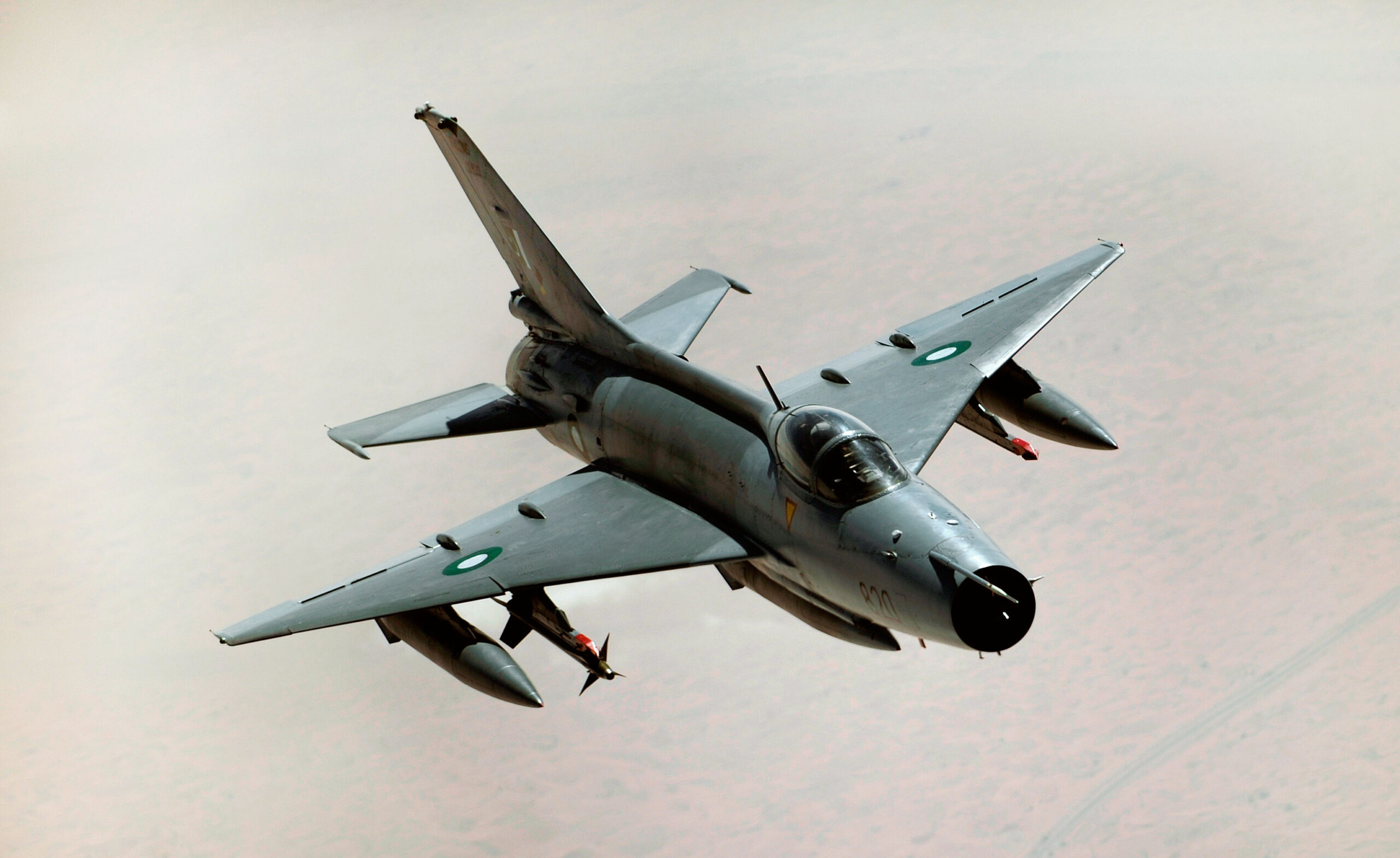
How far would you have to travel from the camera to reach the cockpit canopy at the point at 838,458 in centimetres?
1538

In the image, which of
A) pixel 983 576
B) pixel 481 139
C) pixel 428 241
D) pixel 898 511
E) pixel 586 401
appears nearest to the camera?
pixel 983 576

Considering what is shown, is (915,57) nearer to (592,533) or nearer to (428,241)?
(428,241)

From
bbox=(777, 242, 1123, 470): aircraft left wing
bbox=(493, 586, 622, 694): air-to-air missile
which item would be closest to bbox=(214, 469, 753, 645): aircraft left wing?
bbox=(493, 586, 622, 694): air-to-air missile

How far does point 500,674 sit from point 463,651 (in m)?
0.60

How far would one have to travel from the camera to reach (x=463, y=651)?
53.5ft

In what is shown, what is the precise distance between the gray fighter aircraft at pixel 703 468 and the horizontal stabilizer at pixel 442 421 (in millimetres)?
38

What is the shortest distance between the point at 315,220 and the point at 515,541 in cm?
1313

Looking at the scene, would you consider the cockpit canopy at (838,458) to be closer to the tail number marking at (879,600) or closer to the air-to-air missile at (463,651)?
the tail number marking at (879,600)

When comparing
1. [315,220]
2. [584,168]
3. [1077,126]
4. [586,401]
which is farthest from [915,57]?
[586,401]

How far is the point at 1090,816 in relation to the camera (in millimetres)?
16234

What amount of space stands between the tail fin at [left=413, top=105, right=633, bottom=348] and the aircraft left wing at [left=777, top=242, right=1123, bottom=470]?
279 centimetres

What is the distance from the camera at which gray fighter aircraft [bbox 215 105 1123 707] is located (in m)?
15.1

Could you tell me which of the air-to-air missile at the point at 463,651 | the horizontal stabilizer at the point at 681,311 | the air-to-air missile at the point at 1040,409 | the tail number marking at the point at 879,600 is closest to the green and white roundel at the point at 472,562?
the air-to-air missile at the point at 463,651

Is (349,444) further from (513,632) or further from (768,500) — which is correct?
(768,500)
